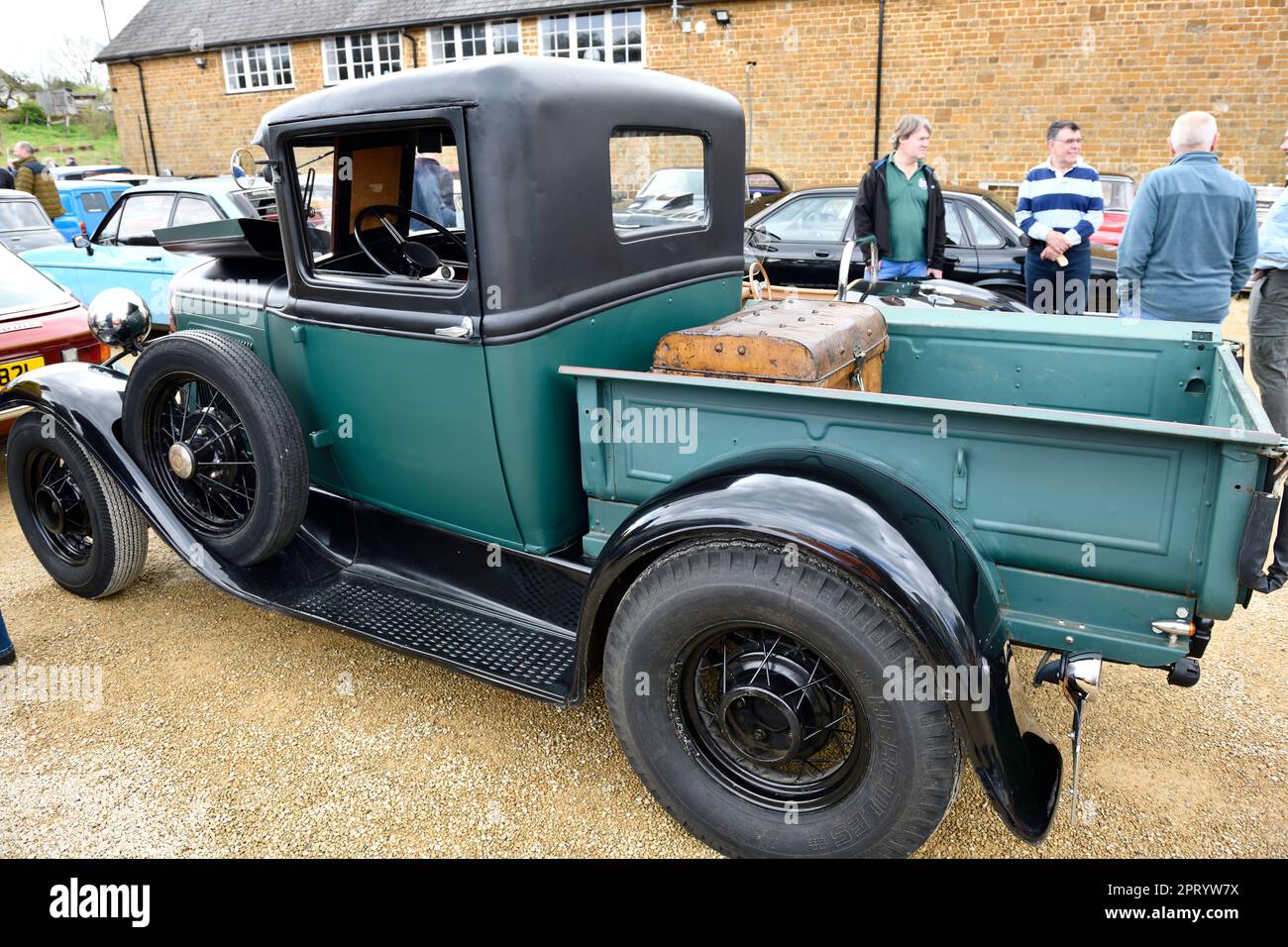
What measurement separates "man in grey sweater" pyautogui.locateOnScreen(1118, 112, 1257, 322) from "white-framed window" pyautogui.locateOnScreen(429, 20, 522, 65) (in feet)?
52.6

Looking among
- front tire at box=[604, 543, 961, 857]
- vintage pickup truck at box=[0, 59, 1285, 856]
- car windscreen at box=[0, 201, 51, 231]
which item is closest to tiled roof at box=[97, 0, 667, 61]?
car windscreen at box=[0, 201, 51, 231]

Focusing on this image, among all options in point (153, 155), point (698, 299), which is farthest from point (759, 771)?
point (153, 155)

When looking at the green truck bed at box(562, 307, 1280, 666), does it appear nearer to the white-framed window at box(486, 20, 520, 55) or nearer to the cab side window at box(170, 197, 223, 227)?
the cab side window at box(170, 197, 223, 227)

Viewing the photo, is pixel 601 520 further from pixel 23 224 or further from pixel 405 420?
pixel 23 224

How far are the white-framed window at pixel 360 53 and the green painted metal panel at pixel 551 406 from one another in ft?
62.7

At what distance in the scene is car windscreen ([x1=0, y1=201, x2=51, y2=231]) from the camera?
8.33m

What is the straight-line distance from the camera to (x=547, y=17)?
17.2 m

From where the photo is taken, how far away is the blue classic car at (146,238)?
756 cm

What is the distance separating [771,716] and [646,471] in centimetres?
77

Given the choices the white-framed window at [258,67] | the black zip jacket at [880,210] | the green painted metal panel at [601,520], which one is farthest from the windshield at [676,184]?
the white-framed window at [258,67]

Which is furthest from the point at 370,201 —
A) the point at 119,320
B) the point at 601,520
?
the point at 601,520

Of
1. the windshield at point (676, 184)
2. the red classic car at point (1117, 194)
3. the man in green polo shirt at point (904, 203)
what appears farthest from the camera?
the red classic car at point (1117, 194)

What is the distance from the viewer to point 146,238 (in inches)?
311

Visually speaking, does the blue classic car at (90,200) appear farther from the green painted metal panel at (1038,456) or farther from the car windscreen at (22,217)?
the green painted metal panel at (1038,456)
